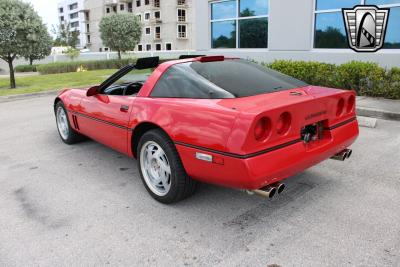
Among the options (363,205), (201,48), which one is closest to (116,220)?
(363,205)

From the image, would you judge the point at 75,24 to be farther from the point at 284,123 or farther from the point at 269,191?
the point at 269,191

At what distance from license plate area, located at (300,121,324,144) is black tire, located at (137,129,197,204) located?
1.07 m

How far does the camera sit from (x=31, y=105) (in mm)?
10117

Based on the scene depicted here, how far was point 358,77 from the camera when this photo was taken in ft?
28.5

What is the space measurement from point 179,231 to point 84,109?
2.47 meters

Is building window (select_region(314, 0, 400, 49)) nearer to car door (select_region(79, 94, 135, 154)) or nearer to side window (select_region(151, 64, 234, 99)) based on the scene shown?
side window (select_region(151, 64, 234, 99))

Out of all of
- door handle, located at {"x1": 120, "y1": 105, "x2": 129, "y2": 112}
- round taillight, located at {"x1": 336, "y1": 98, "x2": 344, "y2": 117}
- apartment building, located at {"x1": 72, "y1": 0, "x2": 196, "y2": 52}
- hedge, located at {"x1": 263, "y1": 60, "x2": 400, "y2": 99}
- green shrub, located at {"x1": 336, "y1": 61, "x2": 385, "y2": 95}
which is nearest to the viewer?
round taillight, located at {"x1": 336, "y1": 98, "x2": 344, "y2": 117}

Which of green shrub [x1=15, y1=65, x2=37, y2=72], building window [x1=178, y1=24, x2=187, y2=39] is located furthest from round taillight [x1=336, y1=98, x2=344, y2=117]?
building window [x1=178, y1=24, x2=187, y2=39]

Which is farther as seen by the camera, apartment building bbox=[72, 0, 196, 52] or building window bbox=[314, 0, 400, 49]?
apartment building bbox=[72, 0, 196, 52]

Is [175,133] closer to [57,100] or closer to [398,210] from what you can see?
[398,210]

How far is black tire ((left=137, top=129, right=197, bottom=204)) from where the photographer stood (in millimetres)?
3221

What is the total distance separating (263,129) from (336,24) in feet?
30.4

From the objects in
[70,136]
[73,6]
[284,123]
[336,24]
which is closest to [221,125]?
[284,123]

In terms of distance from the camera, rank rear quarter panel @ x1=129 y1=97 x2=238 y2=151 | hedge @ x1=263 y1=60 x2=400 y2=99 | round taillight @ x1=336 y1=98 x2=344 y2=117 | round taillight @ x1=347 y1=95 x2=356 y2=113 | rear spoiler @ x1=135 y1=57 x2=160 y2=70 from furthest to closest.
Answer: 1. hedge @ x1=263 y1=60 x2=400 y2=99
2. rear spoiler @ x1=135 y1=57 x2=160 y2=70
3. round taillight @ x1=347 y1=95 x2=356 y2=113
4. round taillight @ x1=336 y1=98 x2=344 y2=117
5. rear quarter panel @ x1=129 y1=97 x2=238 y2=151
